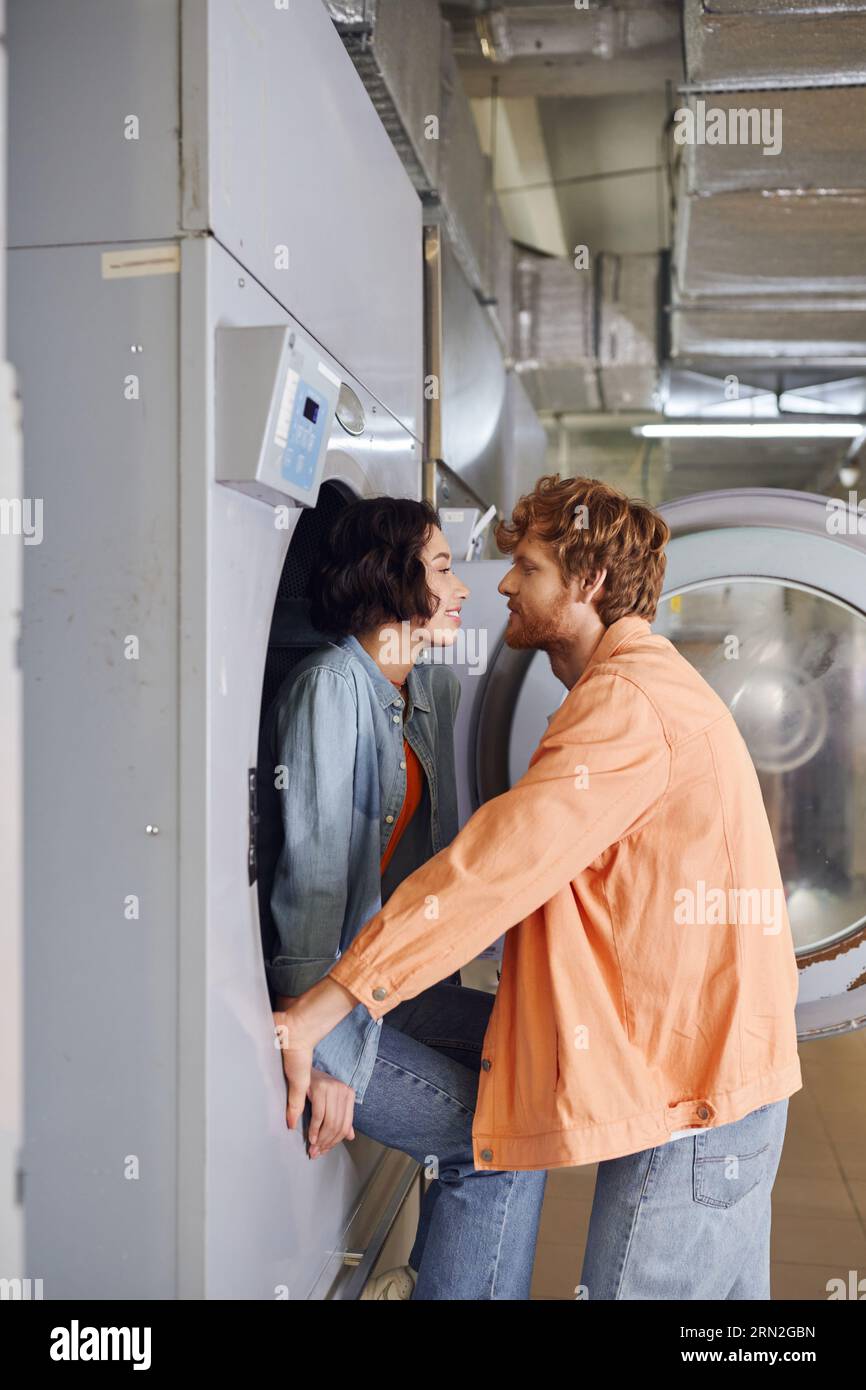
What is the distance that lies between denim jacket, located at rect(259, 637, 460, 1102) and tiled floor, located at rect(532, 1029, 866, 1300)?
100cm

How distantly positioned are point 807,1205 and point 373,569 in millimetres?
1916

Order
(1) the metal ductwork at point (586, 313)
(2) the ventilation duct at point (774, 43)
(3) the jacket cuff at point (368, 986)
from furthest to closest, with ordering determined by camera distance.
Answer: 1. (1) the metal ductwork at point (586, 313)
2. (2) the ventilation duct at point (774, 43)
3. (3) the jacket cuff at point (368, 986)

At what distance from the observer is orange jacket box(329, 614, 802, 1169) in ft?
4.24

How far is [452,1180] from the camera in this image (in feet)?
5.14

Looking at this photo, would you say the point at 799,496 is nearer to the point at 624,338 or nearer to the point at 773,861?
the point at 773,861

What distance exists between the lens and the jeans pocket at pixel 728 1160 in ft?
4.40

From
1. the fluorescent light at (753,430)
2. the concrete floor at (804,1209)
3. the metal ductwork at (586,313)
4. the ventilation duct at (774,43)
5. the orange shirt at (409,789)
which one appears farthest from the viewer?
the fluorescent light at (753,430)

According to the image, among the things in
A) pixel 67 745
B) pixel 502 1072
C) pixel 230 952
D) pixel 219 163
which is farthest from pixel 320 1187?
pixel 219 163

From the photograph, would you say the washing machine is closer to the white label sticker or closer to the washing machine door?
the white label sticker

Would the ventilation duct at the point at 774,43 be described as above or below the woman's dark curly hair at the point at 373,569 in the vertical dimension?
above

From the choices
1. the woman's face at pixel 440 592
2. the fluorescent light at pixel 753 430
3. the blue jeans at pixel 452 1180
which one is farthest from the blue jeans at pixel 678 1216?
the fluorescent light at pixel 753 430

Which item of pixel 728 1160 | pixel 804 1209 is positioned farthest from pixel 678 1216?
pixel 804 1209

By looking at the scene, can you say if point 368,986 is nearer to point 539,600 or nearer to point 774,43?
point 539,600

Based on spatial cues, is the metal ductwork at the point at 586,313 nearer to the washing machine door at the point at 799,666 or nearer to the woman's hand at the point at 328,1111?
the washing machine door at the point at 799,666
